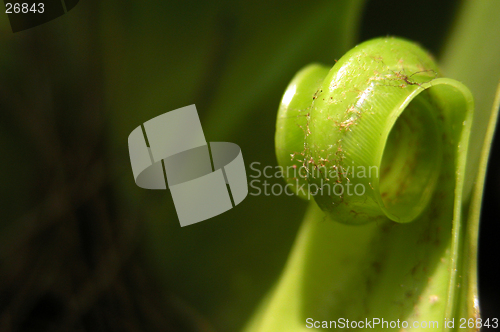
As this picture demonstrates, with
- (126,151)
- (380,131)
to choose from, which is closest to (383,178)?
(380,131)

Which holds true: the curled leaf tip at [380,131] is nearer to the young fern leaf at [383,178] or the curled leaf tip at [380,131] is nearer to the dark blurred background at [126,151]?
the young fern leaf at [383,178]

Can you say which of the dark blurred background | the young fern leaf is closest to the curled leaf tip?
the young fern leaf

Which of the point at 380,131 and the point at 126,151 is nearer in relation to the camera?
the point at 380,131

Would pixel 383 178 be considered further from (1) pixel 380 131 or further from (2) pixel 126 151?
(2) pixel 126 151

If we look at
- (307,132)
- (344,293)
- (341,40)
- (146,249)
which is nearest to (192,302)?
(146,249)

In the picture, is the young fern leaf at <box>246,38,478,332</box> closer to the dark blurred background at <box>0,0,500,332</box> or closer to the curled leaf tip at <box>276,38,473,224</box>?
the curled leaf tip at <box>276,38,473,224</box>

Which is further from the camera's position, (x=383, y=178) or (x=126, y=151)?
(x=126, y=151)
